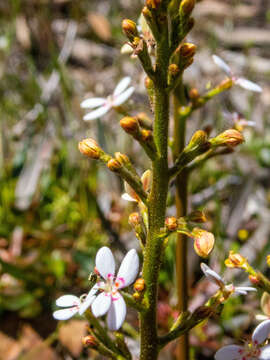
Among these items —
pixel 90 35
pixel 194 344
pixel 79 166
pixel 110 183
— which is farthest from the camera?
pixel 90 35

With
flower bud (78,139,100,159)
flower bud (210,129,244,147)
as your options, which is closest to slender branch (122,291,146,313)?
flower bud (78,139,100,159)

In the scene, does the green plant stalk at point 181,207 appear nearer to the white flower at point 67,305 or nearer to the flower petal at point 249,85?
the flower petal at point 249,85

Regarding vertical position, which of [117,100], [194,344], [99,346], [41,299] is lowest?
[194,344]

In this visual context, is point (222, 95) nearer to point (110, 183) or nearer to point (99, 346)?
point (110, 183)

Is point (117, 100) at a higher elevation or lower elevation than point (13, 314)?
higher

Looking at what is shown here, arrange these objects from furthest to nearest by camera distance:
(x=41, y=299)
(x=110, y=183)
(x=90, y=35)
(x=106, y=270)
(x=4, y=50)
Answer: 1. (x=90, y=35)
2. (x=4, y=50)
3. (x=110, y=183)
4. (x=41, y=299)
5. (x=106, y=270)

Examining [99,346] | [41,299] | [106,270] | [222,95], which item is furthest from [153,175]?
[222,95]
